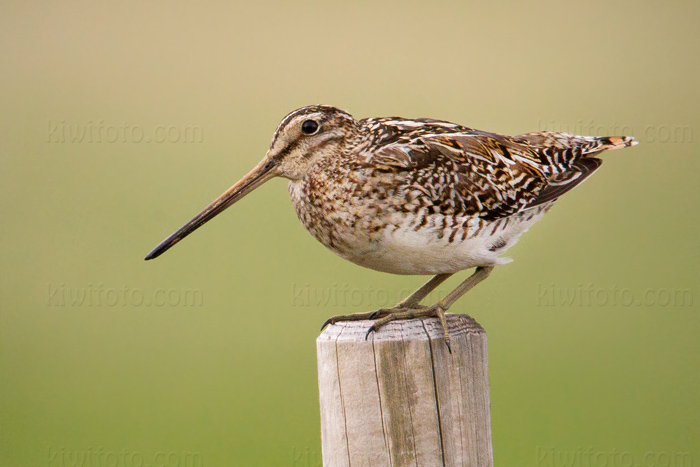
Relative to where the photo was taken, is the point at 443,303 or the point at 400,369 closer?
the point at 400,369

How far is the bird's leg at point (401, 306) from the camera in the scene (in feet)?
11.8

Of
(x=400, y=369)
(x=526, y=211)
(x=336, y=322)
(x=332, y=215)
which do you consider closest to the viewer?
(x=400, y=369)

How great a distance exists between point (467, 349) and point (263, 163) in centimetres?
142

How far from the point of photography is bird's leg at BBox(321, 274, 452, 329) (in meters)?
3.61

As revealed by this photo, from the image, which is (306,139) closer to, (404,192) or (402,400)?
(404,192)

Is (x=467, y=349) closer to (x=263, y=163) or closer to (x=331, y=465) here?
(x=331, y=465)

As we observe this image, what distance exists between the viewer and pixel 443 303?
3639mm

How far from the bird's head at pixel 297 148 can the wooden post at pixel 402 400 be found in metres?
1.09

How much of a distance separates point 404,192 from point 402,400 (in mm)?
1076

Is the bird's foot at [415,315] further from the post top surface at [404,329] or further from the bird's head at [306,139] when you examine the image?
the bird's head at [306,139]

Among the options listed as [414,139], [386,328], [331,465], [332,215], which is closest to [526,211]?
[414,139]

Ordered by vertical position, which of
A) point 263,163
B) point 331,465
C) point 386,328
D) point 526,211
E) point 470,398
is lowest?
point 331,465

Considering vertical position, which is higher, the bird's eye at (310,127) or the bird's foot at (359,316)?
the bird's eye at (310,127)

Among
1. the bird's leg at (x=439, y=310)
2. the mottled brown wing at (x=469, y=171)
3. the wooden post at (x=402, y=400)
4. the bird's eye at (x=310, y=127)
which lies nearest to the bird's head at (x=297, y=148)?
the bird's eye at (x=310, y=127)
